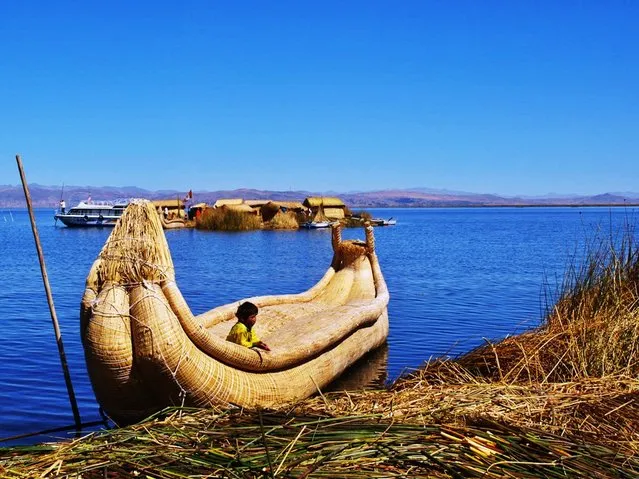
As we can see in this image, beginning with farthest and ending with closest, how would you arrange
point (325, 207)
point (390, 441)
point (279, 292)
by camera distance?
1. point (325, 207)
2. point (279, 292)
3. point (390, 441)

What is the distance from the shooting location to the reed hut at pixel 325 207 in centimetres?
6322

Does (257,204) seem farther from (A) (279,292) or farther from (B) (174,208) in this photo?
(A) (279,292)

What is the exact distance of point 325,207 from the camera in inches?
2518

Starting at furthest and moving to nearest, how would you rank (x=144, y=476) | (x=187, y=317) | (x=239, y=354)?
(x=239, y=354)
(x=187, y=317)
(x=144, y=476)

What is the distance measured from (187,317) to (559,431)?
2958 millimetres

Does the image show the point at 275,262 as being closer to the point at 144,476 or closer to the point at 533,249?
the point at 533,249

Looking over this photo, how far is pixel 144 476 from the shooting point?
3090mm

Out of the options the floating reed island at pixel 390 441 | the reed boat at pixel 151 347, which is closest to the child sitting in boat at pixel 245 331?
the reed boat at pixel 151 347

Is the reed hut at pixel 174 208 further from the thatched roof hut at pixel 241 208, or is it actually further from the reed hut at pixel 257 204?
the reed hut at pixel 257 204

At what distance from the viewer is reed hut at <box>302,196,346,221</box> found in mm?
63219

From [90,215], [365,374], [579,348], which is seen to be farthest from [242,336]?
[90,215]

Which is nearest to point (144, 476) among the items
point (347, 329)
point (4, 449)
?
point (4, 449)

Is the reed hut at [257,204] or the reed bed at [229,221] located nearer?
the reed bed at [229,221]

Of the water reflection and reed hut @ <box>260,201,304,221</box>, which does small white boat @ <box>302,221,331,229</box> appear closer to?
reed hut @ <box>260,201,304,221</box>
